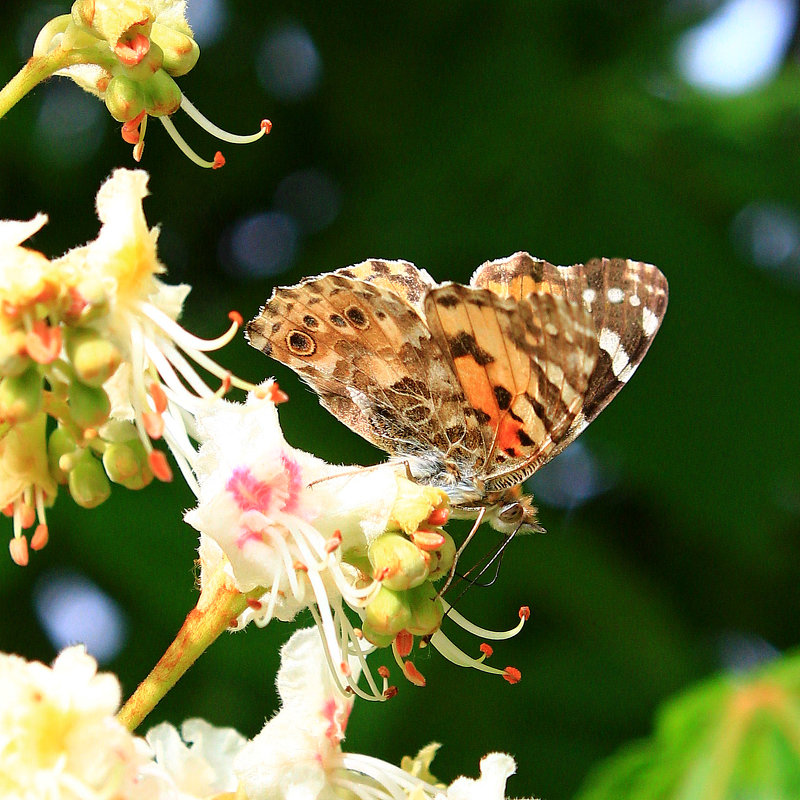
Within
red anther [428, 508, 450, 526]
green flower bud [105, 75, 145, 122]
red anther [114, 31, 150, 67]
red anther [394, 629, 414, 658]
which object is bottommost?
red anther [394, 629, 414, 658]

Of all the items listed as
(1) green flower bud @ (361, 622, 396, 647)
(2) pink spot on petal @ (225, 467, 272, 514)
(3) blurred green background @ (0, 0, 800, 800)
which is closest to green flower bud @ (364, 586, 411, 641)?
(1) green flower bud @ (361, 622, 396, 647)

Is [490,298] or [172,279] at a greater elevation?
[490,298]

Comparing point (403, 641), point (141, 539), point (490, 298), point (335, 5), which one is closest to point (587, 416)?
point (490, 298)

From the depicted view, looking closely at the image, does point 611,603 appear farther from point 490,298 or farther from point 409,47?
point 490,298

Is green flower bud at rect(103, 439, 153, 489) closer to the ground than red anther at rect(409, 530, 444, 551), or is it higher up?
closer to the ground

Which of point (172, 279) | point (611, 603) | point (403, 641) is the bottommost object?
point (611, 603)

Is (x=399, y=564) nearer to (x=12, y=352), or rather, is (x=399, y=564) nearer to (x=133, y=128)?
(x=12, y=352)

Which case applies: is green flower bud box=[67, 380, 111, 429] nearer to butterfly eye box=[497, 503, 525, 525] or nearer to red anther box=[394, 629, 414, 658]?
red anther box=[394, 629, 414, 658]
